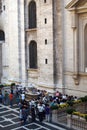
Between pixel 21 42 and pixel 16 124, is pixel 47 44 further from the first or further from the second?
pixel 16 124

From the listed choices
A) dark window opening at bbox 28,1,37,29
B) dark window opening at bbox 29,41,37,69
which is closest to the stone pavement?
dark window opening at bbox 29,41,37,69

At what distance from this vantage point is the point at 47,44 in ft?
107

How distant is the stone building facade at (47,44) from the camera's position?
29.8 m

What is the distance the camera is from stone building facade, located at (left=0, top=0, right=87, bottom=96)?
2983 centimetres

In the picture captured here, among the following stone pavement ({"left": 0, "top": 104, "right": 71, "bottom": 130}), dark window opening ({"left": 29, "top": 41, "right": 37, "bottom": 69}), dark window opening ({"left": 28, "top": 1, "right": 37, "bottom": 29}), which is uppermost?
dark window opening ({"left": 28, "top": 1, "right": 37, "bottom": 29})

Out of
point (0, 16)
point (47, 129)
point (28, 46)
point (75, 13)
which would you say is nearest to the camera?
point (47, 129)

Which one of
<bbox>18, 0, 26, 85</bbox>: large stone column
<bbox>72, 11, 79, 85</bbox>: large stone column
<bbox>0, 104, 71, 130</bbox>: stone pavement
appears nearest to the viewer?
<bbox>0, 104, 71, 130</bbox>: stone pavement

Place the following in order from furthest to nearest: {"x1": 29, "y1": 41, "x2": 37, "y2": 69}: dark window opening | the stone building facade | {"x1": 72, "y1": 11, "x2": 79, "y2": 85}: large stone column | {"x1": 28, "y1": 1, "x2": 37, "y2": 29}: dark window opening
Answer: {"x1": 29, "y1": 41, "x2": 37, "y2": 69}: dark window opening → {"x1": 28, "y1": 1, "x2": 37, "y2": 29}: dark window opening → the stone building facade → {"x1": 72, "y1": 11, "x2": 79, "y2": 85}: large stone column

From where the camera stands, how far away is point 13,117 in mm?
25625

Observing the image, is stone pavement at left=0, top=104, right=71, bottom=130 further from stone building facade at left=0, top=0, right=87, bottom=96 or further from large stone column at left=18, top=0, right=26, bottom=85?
large stone column at left=18, top=0, right=26, bottom=85

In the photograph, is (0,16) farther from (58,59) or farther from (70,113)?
(70,113)

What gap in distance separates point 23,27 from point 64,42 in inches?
293

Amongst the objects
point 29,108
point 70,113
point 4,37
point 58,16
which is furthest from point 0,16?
point 70,113

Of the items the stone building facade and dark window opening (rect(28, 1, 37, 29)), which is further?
dark window opening (rect(28, 1, 37, 29))
